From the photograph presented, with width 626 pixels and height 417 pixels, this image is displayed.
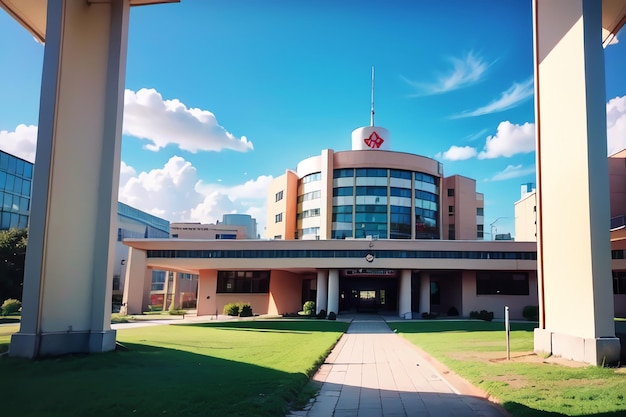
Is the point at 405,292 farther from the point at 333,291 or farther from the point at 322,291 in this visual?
the point at 322,291

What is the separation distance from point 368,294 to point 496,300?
15340 millimetres

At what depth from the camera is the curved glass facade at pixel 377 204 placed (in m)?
54.2

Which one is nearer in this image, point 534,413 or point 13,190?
point 534,413

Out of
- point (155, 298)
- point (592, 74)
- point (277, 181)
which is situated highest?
point (277, 181)

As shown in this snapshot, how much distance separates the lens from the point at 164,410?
7465 millimetres

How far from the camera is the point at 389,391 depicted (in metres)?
→ 10.1

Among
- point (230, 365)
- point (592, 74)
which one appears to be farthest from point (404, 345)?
point (592, 74)

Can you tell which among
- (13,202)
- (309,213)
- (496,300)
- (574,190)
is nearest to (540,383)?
(574,190)

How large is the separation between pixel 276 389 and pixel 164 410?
2.42m

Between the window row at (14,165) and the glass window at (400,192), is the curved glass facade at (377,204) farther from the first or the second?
the window row at (14,165)

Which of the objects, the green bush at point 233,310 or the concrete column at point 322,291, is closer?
the green bush at point 233,310

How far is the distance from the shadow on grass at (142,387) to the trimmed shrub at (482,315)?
34206 millimetres

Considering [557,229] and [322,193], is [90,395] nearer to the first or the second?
[557,229]

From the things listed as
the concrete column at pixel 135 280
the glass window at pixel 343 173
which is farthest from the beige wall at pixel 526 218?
the concrete column at pixel 135 280
